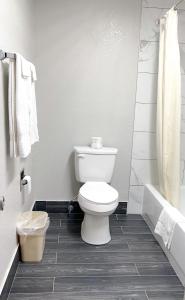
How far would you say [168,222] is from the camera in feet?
6.61

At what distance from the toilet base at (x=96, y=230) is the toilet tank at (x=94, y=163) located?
1.39 feet

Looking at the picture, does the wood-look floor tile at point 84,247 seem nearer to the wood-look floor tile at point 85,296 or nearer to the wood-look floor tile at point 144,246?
the wood-look floor tile at point 144,246

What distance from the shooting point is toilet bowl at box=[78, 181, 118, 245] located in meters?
2.09

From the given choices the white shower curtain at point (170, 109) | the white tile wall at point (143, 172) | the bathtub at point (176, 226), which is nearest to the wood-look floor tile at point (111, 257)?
the bathtub at point (176, 226)

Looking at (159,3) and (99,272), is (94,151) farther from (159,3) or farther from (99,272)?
(159,3)

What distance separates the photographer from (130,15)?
8.11ft

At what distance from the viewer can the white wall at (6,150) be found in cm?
149

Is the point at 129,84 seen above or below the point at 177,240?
above

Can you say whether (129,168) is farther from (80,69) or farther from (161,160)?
(80,69)

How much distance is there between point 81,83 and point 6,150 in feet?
4.14

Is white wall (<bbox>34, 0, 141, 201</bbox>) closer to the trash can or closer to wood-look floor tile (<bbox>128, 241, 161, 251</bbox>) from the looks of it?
wood-look floor tile (<bbox>128, 241, 161, 251</bbox>)

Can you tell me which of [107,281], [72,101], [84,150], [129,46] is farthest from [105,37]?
[107,281]

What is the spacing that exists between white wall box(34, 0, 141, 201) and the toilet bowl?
1.66ft

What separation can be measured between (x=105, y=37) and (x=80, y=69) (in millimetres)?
385
